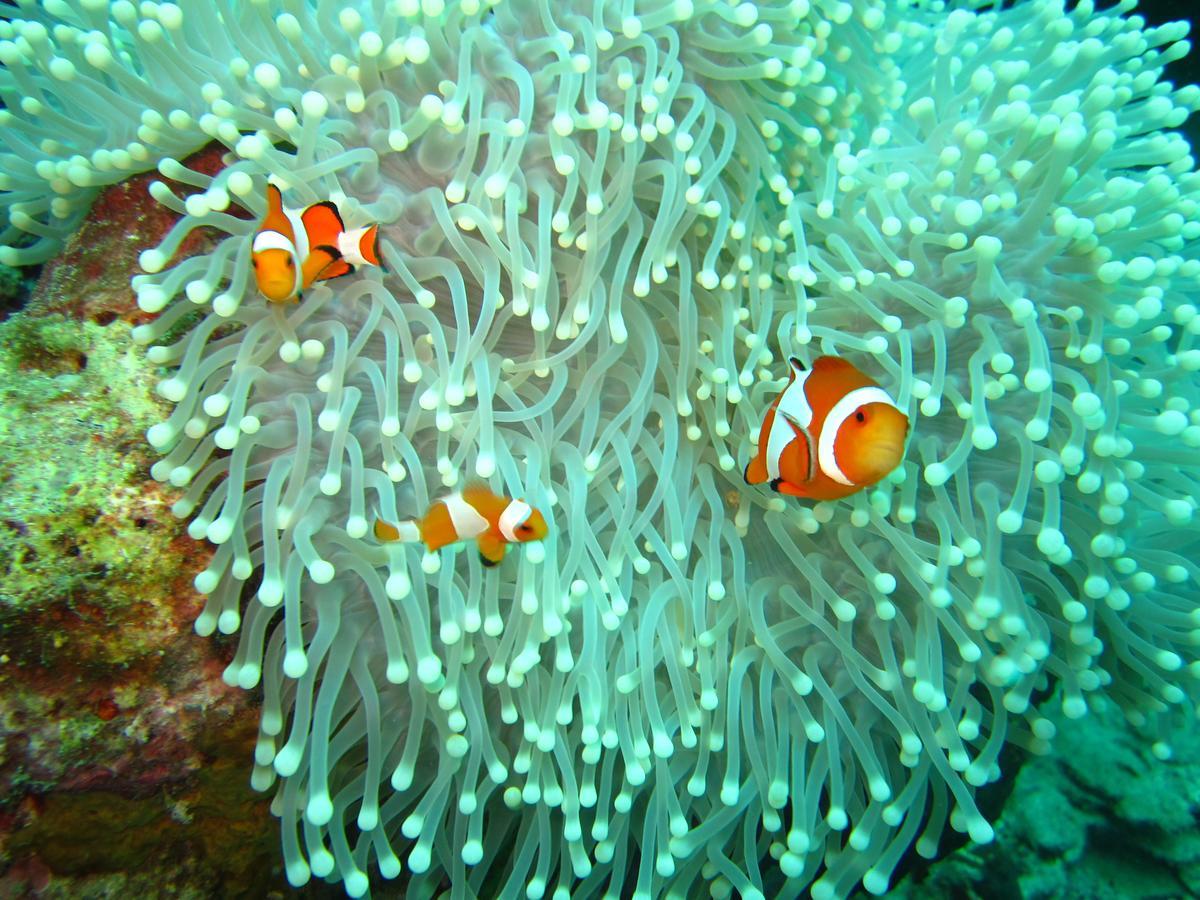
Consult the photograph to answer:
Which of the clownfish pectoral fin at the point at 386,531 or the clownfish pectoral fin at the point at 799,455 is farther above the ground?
the clownfish pectoral fin at the point at 799,455

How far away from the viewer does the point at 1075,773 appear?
12.2 feet

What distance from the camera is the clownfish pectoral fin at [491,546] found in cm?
157

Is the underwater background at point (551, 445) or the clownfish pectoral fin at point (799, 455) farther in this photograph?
the underwater background at point (551, 445)

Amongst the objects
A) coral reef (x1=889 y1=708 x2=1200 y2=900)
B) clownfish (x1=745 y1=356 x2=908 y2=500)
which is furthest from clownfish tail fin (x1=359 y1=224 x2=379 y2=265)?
coral reef (x1=889 y1=708 x2=1200 y2=900)

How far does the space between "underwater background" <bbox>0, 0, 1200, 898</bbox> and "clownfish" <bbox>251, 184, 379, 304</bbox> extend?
11cm

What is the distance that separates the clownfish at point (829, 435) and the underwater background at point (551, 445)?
0.35 m

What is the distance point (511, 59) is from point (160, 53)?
0.72m

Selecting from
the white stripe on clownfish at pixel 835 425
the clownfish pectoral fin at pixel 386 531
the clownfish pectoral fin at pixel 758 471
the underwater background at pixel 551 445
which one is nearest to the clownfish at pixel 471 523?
the clownfish pectoral fin at pixel 386 531

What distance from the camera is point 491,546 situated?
158cm

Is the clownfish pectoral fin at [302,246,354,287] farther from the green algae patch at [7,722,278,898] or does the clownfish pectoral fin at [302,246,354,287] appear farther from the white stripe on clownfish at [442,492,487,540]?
the green algae patch at [7,722,278,898]

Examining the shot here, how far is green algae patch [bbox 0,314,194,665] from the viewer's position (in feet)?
4.86

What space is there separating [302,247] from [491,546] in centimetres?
68

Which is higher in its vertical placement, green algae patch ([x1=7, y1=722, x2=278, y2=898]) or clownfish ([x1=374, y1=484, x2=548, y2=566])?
clownfish ([x1=374, y1=484, x2=548, y2=566])

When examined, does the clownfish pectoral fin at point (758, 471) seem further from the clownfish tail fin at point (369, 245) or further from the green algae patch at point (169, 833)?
the green algae patch at point (169, 833)
